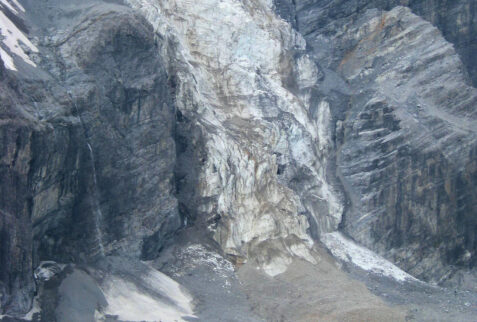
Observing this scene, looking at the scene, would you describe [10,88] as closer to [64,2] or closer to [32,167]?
[32,167]

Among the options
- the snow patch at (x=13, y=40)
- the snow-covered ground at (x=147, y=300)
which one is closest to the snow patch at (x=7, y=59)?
the snow patch at (x=13, y=40)

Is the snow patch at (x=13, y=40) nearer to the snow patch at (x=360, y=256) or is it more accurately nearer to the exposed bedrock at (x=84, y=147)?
the exposed bedrock at (x=84, y=147)

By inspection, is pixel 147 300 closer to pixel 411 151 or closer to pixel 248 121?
pixel 248 121

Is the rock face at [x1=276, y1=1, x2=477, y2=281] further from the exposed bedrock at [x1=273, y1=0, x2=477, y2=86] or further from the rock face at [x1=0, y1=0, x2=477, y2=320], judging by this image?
the exposed bedrock at [x1=273, y1=0, x2=477, y2=86]

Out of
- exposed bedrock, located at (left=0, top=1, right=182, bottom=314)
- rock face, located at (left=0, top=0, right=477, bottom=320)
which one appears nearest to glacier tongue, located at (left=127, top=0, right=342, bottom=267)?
rock face, located at (left=0, top=0, right=477, bottom=320)

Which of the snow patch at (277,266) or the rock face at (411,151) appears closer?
the snow patch at (277,266)

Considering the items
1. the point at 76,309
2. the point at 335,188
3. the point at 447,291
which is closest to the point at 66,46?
the point at 76,309

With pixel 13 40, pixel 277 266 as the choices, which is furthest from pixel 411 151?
pixel 13 40
